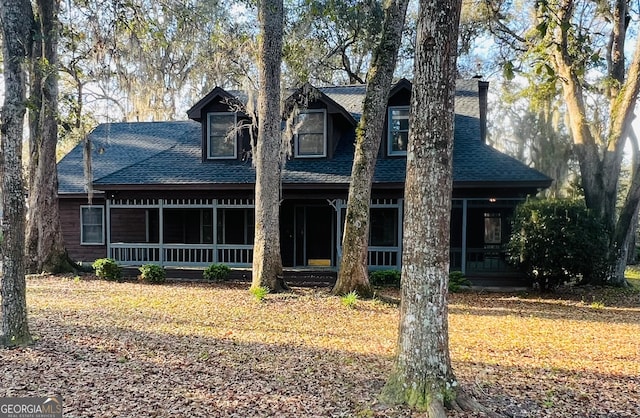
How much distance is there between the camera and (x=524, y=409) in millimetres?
4410

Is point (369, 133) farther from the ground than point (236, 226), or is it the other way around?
point (369, 133)

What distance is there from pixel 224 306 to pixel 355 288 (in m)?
2.77

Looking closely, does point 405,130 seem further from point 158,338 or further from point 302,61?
point 158,338

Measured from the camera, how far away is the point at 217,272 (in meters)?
13.0

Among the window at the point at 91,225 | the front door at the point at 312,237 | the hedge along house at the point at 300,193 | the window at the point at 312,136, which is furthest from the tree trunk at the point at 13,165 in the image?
the window at the point at 91,225

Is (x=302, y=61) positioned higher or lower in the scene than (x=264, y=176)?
higher

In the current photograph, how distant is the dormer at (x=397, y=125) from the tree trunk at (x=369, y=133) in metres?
3.75

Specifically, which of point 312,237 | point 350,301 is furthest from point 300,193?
point 350,301

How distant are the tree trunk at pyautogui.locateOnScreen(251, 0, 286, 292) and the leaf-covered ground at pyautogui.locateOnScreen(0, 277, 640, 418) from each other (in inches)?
35.4

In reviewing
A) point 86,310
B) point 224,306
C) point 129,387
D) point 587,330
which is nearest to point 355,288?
point 224,306

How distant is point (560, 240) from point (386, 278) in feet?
13.6

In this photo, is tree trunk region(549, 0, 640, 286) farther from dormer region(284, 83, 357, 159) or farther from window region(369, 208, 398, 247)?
dormer region(284, 83, 357, 159)

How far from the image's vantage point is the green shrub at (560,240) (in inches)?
415

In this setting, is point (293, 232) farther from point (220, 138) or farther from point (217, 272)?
point (220, 138)
